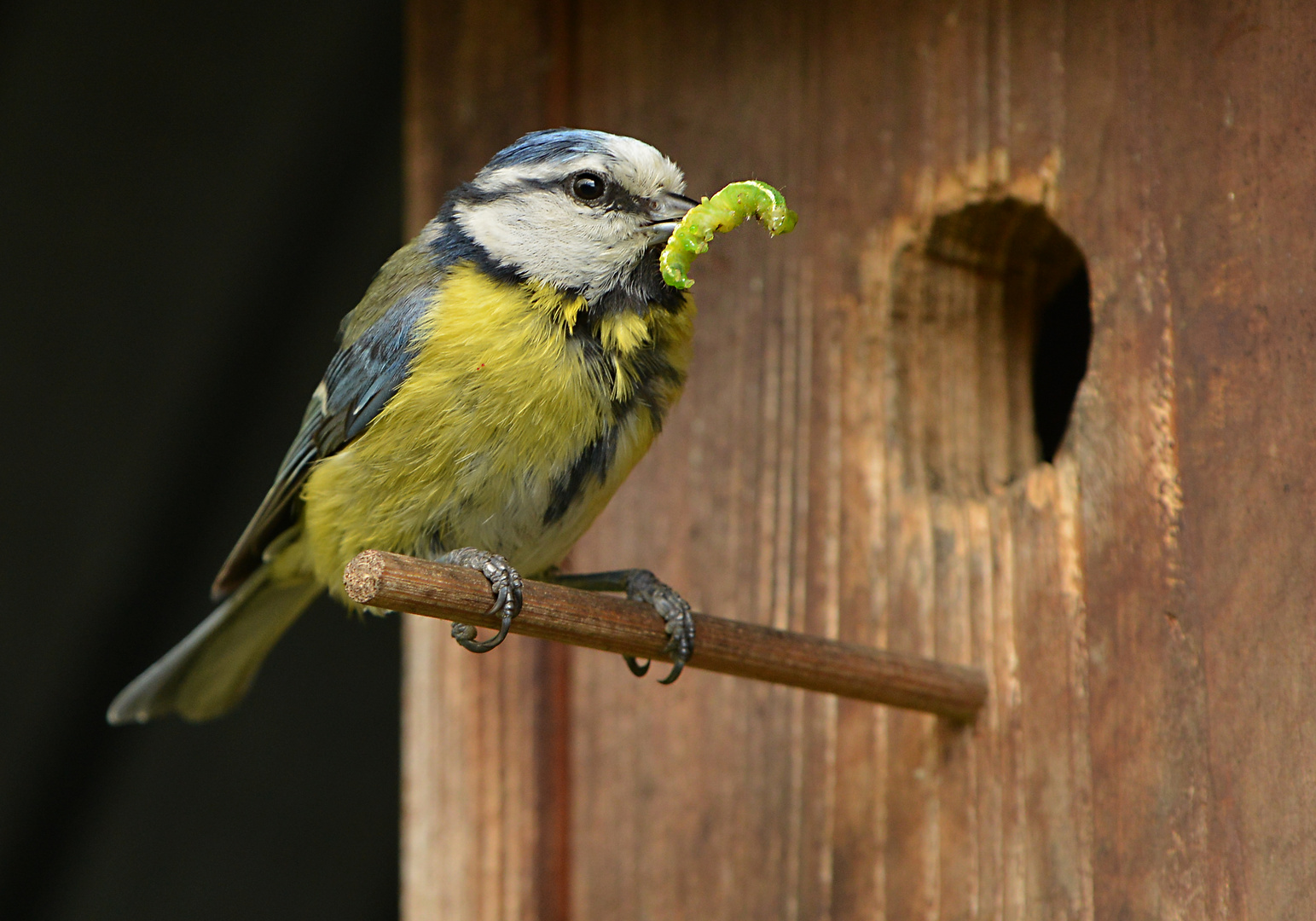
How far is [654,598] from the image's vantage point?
1.62 m

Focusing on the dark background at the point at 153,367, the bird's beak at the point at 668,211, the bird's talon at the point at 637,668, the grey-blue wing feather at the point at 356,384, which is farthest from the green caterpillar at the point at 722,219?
the dark background at the point at 153,367

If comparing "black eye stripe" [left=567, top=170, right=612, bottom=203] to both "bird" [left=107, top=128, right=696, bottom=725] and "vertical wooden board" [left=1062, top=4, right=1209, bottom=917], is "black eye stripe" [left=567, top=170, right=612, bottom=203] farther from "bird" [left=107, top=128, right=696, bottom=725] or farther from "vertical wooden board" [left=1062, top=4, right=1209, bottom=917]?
"vertical wooden board" [left=1062, top=4, right=1209, bottom=917]

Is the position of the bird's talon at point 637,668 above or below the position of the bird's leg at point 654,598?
below

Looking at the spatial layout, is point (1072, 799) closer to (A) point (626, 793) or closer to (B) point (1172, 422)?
(B) point (1172, 422)

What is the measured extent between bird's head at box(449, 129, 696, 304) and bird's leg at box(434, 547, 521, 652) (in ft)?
1.11

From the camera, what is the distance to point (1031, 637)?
154 centimetres

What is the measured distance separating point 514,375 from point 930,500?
20.7 inches

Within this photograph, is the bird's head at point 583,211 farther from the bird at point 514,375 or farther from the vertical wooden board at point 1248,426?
the vertical wooden board at point 1248,426

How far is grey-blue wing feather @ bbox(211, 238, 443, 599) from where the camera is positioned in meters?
1.64

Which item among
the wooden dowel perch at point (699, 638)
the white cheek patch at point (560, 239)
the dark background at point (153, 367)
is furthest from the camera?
the dark background at point (153, 367)

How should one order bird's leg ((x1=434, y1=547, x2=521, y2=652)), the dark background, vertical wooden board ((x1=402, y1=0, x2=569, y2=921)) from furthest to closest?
the dark background → vertical wooden board ((x1=402, y1=0, x2=569, y2=921)) → bird's leg ((x1=434, y1=547, x2=521, y2=652))

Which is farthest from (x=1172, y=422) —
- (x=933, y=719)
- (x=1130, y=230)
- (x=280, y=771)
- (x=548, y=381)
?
(x=280, y=771)

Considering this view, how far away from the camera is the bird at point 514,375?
1.55m

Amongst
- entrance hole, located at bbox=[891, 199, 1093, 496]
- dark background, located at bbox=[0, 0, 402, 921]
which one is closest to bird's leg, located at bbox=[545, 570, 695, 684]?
entrance hole, located at bbox=[891, 199, 1093, 496]
